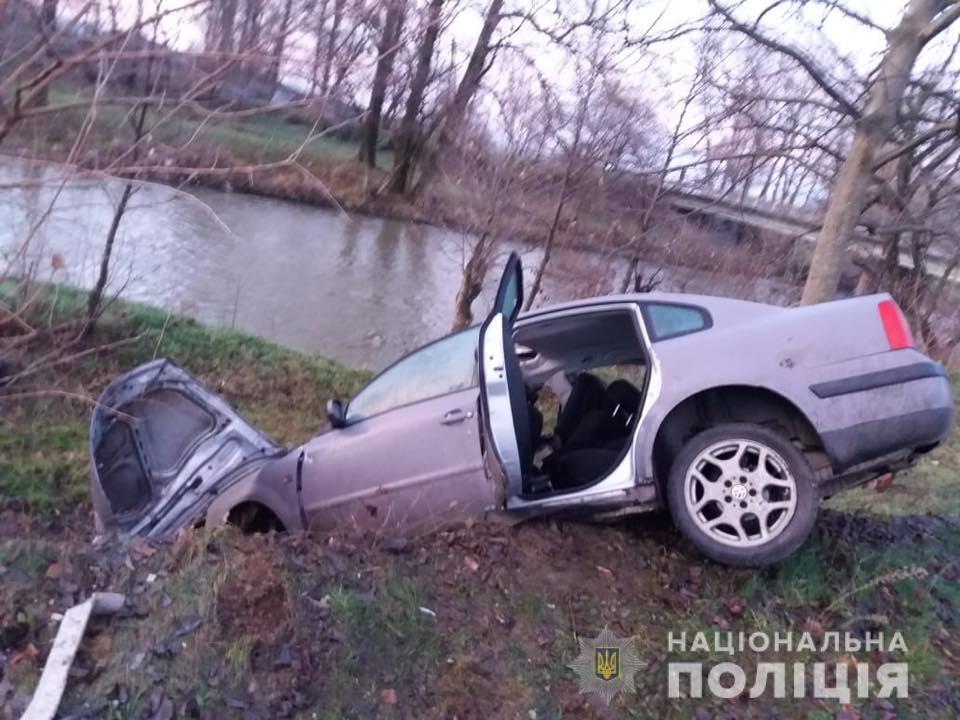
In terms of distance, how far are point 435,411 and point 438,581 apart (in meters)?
1.05

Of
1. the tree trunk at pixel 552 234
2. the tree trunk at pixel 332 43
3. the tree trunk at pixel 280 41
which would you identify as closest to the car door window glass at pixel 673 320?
the tree trunk at pixel 332 43

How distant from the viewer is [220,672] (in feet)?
11.8

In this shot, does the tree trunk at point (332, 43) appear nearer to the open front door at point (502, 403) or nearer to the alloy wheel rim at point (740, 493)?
the open front door at point (502, 403)

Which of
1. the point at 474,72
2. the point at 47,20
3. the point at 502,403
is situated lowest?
the point at 502,403

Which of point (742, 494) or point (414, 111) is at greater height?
point (414, 111)

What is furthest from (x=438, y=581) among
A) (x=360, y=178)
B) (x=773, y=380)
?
(x=360, y=178)

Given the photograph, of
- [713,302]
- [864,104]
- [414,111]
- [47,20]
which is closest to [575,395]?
[713,302]

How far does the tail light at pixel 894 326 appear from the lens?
440cm

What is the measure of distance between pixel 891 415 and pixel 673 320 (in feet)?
3.72

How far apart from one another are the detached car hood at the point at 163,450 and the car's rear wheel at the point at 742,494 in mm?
2699

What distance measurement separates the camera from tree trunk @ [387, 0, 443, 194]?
5476 millimetres

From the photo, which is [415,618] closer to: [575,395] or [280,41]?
[575,395]

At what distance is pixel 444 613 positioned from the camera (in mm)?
4207

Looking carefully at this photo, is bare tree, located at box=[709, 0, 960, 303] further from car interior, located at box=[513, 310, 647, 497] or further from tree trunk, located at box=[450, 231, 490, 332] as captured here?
car interior, located at box=[513, 310, 647, 497]
